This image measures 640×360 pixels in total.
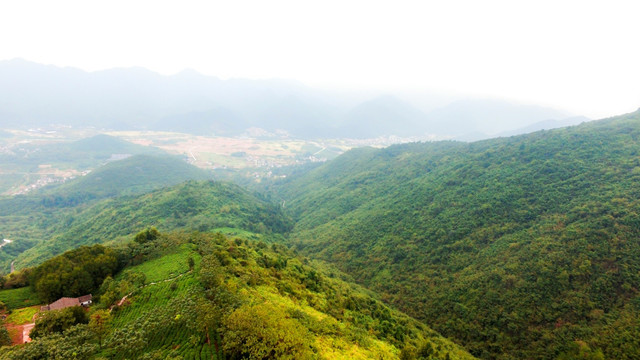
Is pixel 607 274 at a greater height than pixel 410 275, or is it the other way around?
pixel 607 274

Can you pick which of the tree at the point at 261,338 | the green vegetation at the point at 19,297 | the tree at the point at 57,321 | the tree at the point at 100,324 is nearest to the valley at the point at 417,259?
the green vegetation at the point at 19,297

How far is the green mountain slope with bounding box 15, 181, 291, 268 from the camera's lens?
97062mm

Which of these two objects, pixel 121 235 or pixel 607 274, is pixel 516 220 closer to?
pixel 607 274

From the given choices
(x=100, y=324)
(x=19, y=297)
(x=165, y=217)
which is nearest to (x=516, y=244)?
(x=100, y=324)

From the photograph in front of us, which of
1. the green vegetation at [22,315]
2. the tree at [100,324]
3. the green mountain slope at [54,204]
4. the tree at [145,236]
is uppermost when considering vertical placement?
the tree at [100,324]

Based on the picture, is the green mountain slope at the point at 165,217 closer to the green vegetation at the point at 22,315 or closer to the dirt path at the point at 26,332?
the green vegetation at the point at 22,315

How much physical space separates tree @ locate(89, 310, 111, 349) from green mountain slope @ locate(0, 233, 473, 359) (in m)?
0.11

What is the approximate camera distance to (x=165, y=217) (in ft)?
342

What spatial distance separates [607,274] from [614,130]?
2966 inches

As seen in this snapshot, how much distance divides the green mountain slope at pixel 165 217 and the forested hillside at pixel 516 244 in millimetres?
22087

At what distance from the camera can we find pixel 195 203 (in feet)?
374

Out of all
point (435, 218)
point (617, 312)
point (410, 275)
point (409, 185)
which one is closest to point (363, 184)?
point (409, 185)

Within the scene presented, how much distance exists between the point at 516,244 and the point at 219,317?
2725 inches

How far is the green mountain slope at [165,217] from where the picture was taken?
97062 millimetres
